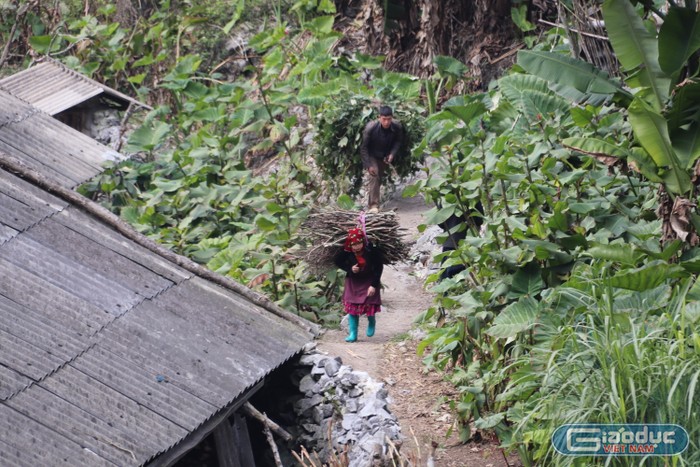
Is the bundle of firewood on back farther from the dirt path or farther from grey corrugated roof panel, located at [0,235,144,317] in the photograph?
grey corrugated roof panel, located at [0,235,144,317]

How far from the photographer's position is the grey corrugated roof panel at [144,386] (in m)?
5.94

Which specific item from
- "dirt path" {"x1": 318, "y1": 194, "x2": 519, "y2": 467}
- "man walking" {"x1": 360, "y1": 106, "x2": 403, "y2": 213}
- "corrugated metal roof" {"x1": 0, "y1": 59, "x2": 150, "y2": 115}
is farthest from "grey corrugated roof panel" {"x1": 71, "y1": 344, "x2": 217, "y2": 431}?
"corrugated metal roof" {"x1": 0, "y1": 59, "x2": 150, "y2": 115}

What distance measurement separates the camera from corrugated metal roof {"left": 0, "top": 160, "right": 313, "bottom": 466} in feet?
18.2

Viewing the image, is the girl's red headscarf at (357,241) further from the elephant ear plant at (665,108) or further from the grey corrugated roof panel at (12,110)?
the grey corrugated roof panel at (12,110)

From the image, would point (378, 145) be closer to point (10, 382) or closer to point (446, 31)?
point (446, 31)

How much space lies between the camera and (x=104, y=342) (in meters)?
6.33

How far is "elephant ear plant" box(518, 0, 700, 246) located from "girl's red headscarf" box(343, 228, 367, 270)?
2.57 m

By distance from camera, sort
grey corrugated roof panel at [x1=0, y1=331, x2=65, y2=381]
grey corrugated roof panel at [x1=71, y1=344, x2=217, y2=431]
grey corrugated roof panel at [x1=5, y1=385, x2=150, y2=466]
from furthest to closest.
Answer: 1. grey corrugated roof panel at [x1=71, y1=344, x2=217, y2=431]
2. grey corrugated roof panel at [x1=0, y1=331, x2=65, y2=381]
3. grey corrugated roof panel at [x1=5, y1=385, x2=150, y2=466]

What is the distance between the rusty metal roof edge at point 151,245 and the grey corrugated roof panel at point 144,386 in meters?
1.55

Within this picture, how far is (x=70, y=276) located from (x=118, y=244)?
32.2 inches

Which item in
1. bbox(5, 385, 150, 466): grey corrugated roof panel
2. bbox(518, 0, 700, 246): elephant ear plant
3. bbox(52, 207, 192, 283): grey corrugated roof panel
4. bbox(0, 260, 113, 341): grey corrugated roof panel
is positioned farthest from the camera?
bbox(52, 207, 192, 283): grey corrugated roof panel

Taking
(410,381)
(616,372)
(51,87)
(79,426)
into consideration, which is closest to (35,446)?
(79,426)

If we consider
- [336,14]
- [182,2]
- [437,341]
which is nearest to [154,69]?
[182,2]

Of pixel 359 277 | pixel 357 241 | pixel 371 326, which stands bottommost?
pixel 371 326
